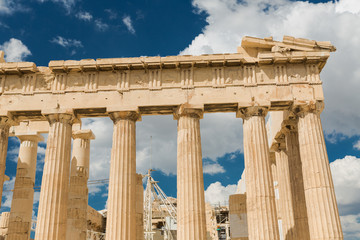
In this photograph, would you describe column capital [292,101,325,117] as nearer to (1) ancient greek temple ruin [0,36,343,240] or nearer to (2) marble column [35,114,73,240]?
(1) ancient greek temple ruin [0,36,343,240]

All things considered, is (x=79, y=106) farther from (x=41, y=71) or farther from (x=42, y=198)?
(x=42, y=198)

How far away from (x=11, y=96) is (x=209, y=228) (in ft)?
99.0

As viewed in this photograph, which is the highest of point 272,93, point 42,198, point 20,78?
point 20,78

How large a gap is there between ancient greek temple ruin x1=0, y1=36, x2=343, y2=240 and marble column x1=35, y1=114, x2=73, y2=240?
0.18 ft

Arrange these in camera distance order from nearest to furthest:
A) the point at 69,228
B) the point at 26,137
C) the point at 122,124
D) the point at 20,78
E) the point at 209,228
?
the point at 122,124 → the point at 20,78 → the point at 69,228 → the point at 26,137 → the point at 209,228

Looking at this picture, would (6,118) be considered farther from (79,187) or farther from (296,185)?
(296,185)

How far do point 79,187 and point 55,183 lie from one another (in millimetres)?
5417

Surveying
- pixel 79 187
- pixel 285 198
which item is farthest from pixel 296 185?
pixel 79 187

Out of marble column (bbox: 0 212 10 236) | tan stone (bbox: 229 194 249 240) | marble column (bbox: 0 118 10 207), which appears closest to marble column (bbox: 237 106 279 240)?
tan stone (bbox: 229 194 249 240)

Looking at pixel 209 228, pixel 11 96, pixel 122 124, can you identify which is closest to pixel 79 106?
pixel 122 124

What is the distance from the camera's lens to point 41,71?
24.0m

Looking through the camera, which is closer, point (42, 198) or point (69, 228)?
point (42, 198)

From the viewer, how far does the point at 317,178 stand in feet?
68.1

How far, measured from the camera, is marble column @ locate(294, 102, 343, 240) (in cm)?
1984
